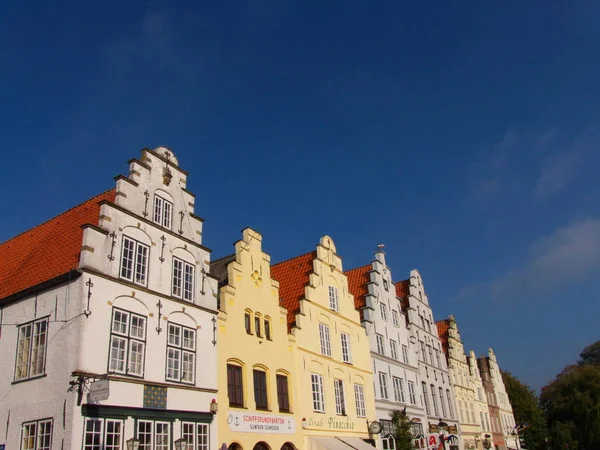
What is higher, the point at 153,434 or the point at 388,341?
the point at 388,341

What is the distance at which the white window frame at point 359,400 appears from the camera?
98.1 feet

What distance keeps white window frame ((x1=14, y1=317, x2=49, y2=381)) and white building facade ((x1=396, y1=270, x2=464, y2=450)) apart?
26.8 meters

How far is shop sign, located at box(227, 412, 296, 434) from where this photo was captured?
21484 mm

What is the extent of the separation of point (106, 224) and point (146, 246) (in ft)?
6.07

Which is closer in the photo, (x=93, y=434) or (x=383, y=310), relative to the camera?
(x=93, y=434)

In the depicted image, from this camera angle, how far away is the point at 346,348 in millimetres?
30922

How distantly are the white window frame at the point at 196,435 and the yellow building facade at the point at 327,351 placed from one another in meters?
6.29

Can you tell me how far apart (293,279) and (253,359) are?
8067 mm

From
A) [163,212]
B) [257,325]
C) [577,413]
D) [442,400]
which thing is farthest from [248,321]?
[577,413]

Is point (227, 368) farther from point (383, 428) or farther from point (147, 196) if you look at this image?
Answer: point (383, 428)

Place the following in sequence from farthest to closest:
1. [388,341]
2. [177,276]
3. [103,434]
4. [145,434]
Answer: [388,341] < [177,276] < [145,434] < [103,434]

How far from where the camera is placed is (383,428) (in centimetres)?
3108

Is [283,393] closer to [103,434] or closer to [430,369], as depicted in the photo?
[103,434]

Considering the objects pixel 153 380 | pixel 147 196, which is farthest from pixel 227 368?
pixel 147 196
